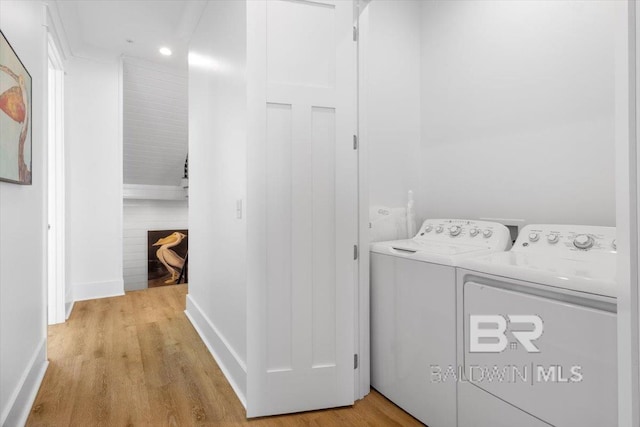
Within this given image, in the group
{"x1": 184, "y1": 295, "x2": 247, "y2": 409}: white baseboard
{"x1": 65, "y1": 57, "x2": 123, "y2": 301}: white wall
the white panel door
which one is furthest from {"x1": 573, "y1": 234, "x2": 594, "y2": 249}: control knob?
{"x1": 65, "y1": 57, "x2": 123, "y2": 301}: white wall

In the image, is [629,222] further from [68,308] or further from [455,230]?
[68,308]

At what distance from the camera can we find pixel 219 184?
8.72 feet

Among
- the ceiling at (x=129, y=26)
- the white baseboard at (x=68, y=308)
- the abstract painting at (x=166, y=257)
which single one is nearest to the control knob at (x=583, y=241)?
the ceiling at (x=129, y=26)

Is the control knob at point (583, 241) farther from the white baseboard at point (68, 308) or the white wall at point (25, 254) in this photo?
the white baseboard at point (68, 308)

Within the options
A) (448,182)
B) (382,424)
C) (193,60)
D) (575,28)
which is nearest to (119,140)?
(193,60)

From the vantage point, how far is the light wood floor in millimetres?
1879

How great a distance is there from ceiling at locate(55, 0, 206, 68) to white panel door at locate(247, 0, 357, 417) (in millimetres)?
1565

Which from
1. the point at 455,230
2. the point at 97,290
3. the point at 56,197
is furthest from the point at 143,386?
the point at 97,290

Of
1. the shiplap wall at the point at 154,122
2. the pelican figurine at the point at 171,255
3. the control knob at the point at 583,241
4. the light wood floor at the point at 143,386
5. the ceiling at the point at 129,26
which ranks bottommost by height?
the light wood floor at the point at 143,386

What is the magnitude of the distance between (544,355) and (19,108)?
2.48m

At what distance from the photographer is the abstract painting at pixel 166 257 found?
557cm

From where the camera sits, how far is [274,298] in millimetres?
1937

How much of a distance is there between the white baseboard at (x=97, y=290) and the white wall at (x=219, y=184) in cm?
129

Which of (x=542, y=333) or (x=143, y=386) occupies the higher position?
(x=542, y=333)
